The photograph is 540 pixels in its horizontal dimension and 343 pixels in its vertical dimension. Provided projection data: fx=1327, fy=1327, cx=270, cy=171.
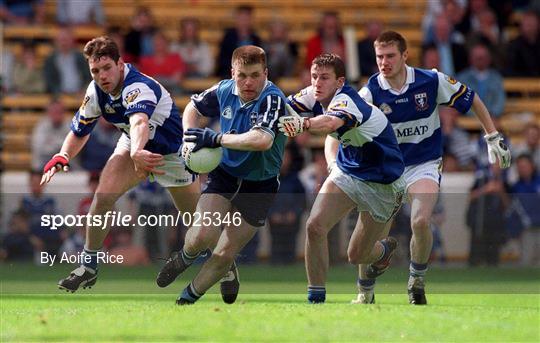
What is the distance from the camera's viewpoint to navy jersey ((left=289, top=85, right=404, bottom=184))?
10664 mm

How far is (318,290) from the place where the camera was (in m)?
11.0

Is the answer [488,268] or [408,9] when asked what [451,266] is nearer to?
[488,268]

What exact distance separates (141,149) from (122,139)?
118 cm

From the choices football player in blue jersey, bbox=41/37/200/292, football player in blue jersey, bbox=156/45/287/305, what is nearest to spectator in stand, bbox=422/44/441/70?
football player in blue jersey, bbox=41/37/200/292

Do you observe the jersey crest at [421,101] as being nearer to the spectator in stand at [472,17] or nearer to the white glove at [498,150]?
the white glove at [498,150]

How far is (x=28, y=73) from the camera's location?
19.1 m

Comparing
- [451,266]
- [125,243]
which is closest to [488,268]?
[451,266]

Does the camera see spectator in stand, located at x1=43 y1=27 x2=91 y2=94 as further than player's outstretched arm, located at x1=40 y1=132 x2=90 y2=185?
Yes

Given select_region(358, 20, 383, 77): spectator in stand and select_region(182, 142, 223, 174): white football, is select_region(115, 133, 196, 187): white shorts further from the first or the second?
select_region(358, 20, 383, 77): spectator in stand

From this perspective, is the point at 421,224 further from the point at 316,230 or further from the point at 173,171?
the point at 173,171

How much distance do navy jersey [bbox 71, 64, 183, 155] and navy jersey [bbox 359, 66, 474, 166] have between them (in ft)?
5.70

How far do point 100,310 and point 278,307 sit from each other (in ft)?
4.58

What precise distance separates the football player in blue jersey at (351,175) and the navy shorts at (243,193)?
0.58 metres

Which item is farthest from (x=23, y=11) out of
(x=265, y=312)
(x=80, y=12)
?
(x=265, y=312)
